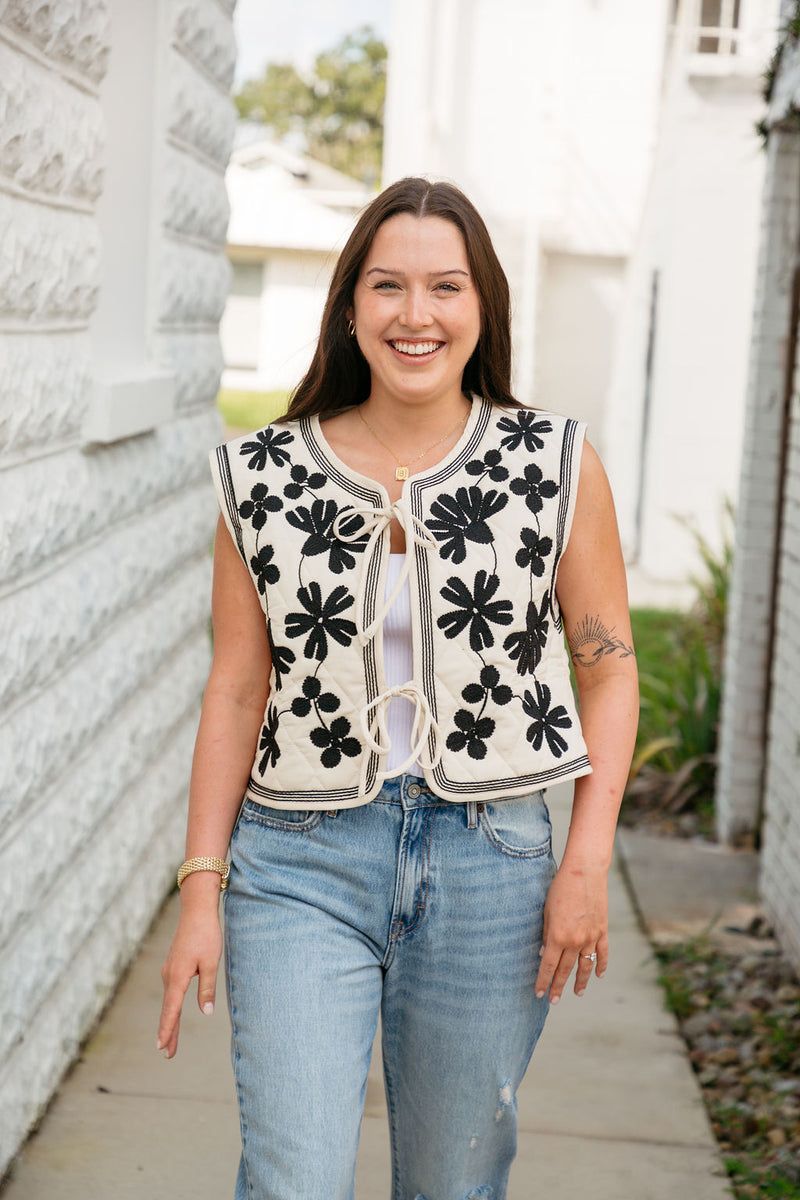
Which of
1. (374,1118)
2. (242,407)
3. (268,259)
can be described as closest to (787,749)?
(374,1118)

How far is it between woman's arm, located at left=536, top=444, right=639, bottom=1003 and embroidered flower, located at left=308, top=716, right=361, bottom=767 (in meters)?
0.35

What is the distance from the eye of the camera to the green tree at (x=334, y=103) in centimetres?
4712

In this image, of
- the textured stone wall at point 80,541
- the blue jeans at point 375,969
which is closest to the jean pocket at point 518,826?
the blue jeans at point 375,969

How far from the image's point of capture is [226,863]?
215 cm

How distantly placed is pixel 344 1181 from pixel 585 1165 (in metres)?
1.47

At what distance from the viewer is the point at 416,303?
6.82ft

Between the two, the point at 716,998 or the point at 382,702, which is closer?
the point at 382,702

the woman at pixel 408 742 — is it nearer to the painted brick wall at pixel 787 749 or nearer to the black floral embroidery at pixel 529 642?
the black floral embroidery at pixel 529 642

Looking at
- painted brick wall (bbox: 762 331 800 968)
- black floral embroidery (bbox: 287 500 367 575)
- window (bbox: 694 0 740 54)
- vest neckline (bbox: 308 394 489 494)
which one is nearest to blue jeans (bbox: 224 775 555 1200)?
black floral embroidery (bbox: 287 500 367 575)

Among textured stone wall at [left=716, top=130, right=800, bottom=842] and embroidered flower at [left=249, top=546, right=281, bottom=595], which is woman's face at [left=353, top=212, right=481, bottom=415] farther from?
textured stone wall at [left=716, top=130, right=800, bottom=842]

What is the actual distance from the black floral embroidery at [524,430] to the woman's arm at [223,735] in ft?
1.50

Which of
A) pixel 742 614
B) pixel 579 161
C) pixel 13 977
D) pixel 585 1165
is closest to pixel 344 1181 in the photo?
pixel 13 977

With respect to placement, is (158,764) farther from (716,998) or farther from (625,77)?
(625,77)

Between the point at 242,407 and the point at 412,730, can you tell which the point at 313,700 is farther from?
the point at 242,407
